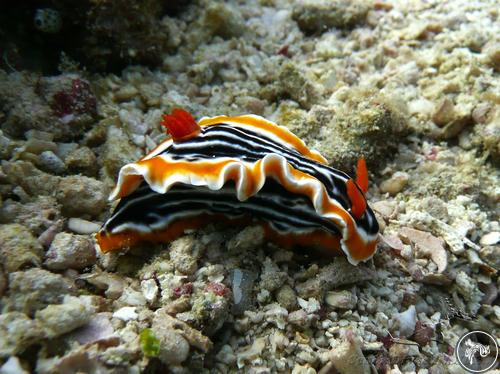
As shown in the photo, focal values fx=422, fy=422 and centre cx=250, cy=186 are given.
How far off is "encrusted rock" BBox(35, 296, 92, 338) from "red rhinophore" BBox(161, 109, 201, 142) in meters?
1.19

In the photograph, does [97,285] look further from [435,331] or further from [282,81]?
[282,81]

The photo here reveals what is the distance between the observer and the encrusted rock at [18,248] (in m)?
2.36

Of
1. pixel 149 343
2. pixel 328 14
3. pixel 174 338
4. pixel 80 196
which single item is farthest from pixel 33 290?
pixel 328 14

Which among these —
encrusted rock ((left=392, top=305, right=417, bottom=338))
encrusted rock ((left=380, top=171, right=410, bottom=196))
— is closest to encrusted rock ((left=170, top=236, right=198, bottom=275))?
encrusted rock ((left=392, top=305, right=417, bottom=338))

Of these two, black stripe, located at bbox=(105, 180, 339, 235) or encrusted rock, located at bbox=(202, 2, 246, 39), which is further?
encrusted rock, located at bbox=(202, 2, 246, 39)

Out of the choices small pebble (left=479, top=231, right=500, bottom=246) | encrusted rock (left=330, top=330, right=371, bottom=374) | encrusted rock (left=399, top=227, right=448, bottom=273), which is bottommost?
small pebble (left=479, top=231, right=500, bottom=246)

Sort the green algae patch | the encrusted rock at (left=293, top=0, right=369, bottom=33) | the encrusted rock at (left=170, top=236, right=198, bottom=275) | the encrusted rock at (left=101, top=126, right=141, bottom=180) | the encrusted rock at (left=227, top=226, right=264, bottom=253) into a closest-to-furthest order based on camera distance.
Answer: the green algae patch
the encrusted rock at (left=170, top=236, right=198, bottom=275)
the encrusted rock at (left=227, top=226, right=264, bottom=253)
the encrusted rock at (left=101, top=126, right=141, bottom=180)
the encrusted rock at (left=293, top=0, right=369, bottom=33)

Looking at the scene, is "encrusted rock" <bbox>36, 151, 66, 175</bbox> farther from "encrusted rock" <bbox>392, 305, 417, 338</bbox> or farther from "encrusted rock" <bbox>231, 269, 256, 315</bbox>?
"encrusted rock" <bbox>392, 305, 417, 338</bbox>

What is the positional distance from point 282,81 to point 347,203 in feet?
5.81

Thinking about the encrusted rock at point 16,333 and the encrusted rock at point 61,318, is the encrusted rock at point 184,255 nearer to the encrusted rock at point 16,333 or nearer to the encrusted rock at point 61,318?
the encrusted rock at point 61,318

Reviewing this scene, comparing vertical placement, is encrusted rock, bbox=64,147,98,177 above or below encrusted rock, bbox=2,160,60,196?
below

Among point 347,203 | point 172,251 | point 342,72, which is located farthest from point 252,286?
point 342,72

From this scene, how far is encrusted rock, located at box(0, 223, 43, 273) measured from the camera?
7.73 ft

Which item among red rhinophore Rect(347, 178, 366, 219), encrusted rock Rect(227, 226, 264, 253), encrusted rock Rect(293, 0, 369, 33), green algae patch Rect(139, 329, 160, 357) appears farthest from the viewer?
encrusted rock Rect(293, 0, 369, 33)
